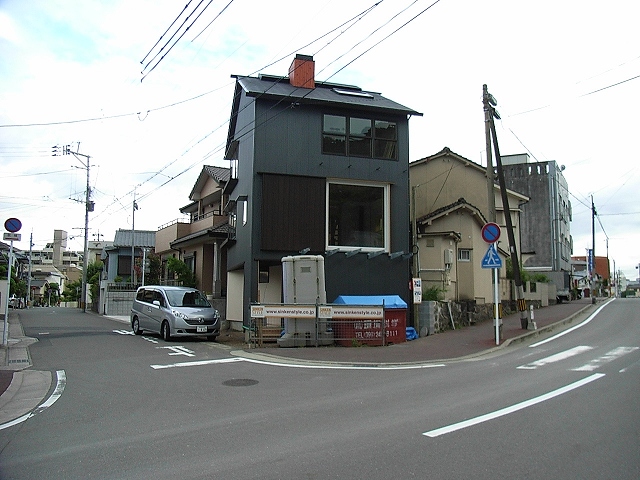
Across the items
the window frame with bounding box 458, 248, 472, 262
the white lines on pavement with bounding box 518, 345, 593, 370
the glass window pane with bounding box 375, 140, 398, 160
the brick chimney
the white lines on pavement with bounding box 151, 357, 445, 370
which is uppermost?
the brick chimney

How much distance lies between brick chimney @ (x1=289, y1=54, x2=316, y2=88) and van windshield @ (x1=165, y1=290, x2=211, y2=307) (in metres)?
8.70

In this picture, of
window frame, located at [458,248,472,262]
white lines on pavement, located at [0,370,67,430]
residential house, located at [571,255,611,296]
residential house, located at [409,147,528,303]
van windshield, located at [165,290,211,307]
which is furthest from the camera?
residential house, located at [571,255,611,296]

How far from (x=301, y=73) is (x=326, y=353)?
449 inches

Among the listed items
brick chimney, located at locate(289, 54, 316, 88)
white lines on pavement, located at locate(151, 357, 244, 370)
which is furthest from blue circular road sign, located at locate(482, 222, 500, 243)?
brick chimney, located at locate(289, 54, 316, 88)

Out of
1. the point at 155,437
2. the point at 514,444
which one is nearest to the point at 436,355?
the point at 514,444

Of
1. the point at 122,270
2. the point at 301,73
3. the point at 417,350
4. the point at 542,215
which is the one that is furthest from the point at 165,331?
the point at 542,215

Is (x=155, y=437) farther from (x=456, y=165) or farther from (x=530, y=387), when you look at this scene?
(x=456, y=165)

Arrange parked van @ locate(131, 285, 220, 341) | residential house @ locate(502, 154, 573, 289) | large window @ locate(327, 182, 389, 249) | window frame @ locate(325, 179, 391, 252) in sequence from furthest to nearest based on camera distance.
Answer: residential house @ locate(502, 154, 573, 289)
large window @ locate(327, 182, 389, 249)
window frame @ locate(325, 179, 391, 252)
parked van @ locate(131, 285, 220, 341)

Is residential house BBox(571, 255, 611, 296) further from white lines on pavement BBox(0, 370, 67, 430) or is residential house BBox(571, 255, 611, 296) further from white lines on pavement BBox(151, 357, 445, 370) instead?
white lines on pavement BBox(0, 370, 67, 430)

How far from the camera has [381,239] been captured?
20.2 meters

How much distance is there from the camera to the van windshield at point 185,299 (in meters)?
18.6

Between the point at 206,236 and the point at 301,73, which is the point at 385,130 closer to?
the point at 301,73

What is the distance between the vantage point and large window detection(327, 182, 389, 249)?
1972 centimetres

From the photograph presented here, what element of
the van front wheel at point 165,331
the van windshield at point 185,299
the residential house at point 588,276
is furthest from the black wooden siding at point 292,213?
the residential house at point 588,276
